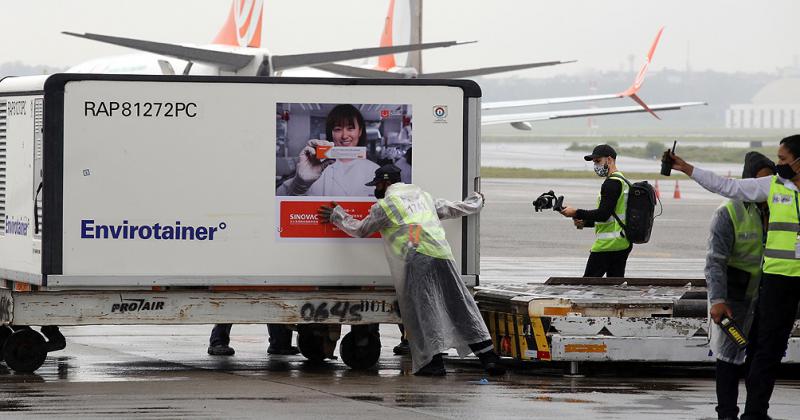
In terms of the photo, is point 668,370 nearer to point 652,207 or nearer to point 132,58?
point 652,207

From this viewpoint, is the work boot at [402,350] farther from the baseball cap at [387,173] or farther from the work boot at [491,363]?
the baseball cap at [387,173]

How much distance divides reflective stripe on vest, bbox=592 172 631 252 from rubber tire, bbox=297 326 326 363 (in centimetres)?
256

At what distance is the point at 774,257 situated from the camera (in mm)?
8500

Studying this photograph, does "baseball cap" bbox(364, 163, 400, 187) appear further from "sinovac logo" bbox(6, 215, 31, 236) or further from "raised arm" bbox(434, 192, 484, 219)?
"sinovac logo" bbox(6, 215, 31, 236)

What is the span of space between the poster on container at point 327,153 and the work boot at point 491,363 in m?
1.39

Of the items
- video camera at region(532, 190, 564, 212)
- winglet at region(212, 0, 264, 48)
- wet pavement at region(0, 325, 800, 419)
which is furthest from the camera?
winglet at region(212, 0, 264, 48)

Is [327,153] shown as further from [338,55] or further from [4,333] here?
[338,55]

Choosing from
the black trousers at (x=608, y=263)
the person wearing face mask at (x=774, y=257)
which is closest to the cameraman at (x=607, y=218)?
the black trousers at (x=608, y=263)

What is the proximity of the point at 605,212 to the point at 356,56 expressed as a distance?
14.9 m

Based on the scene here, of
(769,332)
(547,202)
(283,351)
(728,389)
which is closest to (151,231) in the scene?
(283,351)

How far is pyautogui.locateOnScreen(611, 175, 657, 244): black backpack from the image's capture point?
1274 centimetres

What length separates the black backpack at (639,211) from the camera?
12.7m

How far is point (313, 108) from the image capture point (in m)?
11.2

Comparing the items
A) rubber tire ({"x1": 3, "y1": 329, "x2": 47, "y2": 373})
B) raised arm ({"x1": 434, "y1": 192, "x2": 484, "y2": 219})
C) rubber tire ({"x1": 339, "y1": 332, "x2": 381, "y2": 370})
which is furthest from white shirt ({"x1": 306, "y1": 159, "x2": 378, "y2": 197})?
rubber tire ({"x1": 3, "y1": 329, "x2": 47, "y2": 373})
